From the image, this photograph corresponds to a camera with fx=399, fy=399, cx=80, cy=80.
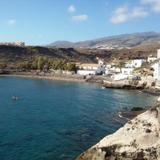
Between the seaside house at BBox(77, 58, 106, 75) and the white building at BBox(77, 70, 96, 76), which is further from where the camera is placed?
the seaside house at BBox(77, 58, 106, 75)

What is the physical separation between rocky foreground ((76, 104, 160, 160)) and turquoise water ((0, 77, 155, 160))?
23.8 feet

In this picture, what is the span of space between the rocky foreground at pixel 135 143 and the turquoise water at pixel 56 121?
725 centimetres

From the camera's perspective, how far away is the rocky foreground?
107 feet

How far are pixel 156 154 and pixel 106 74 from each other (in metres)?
125

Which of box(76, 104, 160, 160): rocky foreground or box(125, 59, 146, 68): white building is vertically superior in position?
box(125, 59, 146, 68): white building

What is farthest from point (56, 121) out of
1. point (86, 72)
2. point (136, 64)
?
point (136, 64)

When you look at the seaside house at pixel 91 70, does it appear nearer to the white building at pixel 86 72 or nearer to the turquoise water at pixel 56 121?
the white building at pixel 86 72

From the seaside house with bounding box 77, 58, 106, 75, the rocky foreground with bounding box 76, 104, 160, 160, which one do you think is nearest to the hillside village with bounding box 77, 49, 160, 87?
the seaside house with bounding box 77, 58, 106, 75

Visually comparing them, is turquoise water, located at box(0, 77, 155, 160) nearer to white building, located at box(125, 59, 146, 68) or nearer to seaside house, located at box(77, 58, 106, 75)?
seaside house, located at box(77, 58, 106, 75)

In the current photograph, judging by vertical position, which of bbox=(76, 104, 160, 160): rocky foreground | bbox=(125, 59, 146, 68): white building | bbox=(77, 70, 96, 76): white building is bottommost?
bbox=(76, 104, 160, 160): rocky foreground

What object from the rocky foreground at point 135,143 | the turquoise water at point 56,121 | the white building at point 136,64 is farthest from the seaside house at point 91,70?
the rocky foreground at point 135,143

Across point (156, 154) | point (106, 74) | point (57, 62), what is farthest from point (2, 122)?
point (57, 62)

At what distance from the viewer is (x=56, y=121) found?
60.5 m

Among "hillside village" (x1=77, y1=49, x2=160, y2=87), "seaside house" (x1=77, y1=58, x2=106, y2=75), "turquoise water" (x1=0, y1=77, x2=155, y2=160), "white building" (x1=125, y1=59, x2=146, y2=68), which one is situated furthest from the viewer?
"white building" (x1=125, y1=59, x2=146, y2=68)
